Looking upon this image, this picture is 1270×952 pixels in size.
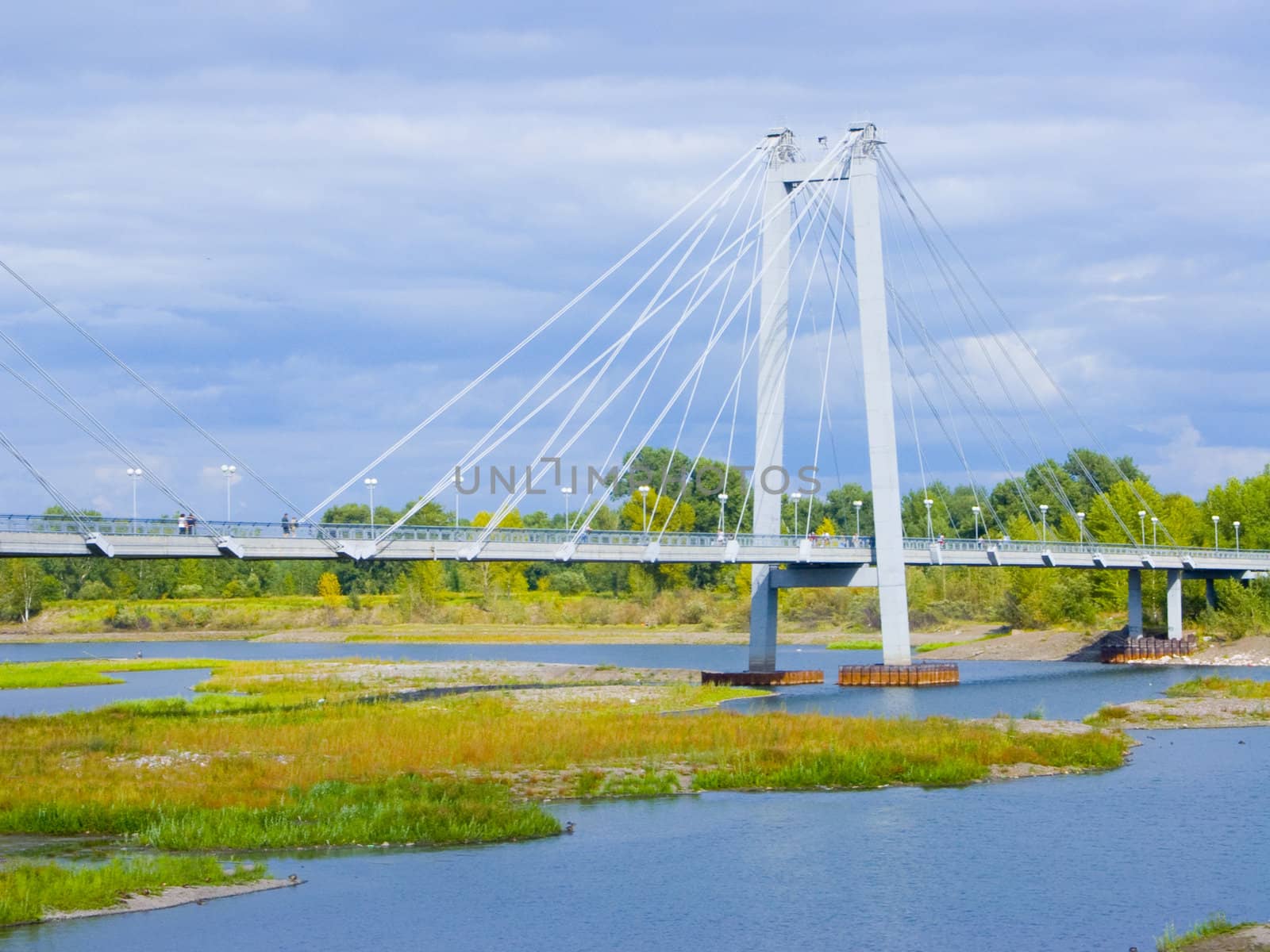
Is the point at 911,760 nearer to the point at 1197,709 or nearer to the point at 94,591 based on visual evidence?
the point at 1197,709

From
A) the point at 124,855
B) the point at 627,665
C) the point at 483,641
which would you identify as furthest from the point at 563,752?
the point at 483,641

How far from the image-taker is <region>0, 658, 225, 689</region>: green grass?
74.9 metres

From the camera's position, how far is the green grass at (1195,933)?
2273 cm

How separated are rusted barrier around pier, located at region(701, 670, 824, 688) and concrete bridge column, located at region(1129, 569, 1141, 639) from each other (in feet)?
109

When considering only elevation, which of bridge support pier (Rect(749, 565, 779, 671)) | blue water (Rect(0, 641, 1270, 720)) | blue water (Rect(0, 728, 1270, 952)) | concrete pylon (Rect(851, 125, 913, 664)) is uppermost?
concrete pylon (Rect(851, 125, 913, 664))

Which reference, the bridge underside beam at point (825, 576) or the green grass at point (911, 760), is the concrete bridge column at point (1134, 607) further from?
the green grass at point (911, 760)

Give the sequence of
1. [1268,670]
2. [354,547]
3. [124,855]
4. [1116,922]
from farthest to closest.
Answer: [1268,670], [354,547], [124,855], [1116,922]

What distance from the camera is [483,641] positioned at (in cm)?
12488

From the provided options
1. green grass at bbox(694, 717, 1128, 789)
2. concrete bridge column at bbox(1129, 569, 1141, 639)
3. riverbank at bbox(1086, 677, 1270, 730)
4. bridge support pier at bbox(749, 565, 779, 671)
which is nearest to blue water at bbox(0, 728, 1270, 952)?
green grass at bbox(694, 717, 1128, 789)

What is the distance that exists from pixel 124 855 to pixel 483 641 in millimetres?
96539

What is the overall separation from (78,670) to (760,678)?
36.9 meters

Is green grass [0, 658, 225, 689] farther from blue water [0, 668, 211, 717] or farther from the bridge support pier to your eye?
the bridge support pier

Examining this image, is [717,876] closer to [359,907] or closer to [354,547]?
[359,907]

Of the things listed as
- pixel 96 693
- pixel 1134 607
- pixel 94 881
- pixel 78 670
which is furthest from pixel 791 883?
pixel 1134 607
